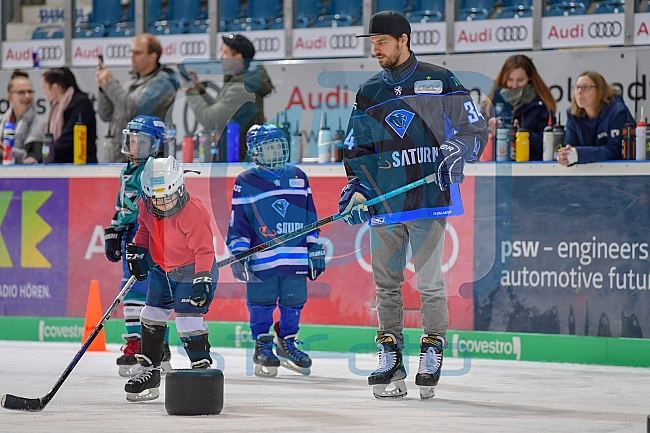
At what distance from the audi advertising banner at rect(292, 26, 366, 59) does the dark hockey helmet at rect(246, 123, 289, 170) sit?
367cm

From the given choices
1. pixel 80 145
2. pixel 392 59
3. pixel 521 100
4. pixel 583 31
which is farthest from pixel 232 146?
pixel 583 31

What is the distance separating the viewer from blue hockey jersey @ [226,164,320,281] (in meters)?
6.57

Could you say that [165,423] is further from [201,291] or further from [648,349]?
[648,349]

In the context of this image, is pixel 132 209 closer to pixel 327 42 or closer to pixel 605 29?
pixel 327 42

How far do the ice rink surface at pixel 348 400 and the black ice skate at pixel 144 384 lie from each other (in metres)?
0.06

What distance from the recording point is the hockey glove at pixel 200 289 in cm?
491

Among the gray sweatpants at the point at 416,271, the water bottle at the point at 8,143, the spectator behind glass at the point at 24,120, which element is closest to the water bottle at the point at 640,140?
the gray sweatpants at the point at 416,271

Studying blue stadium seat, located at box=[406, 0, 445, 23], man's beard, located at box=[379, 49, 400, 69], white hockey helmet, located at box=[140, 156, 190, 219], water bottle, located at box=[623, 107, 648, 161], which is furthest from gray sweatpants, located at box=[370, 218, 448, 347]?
blue stadium seat, located at box=[406, 0, 445, 23]

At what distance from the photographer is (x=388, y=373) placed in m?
5.20

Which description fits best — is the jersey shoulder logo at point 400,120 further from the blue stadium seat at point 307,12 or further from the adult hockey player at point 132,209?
the blue stadium seat at point 307,12

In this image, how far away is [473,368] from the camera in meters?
6.77

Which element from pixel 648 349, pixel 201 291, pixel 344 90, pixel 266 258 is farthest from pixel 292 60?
pixel 201 291

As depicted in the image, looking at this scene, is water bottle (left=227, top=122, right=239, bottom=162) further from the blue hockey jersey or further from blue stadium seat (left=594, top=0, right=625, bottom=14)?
blue stadium seat (left=594, top=0, right=625, bottom=14)

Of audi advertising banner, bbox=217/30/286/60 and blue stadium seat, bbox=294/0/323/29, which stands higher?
blue stadium seat, bbox=294/0/323/29
